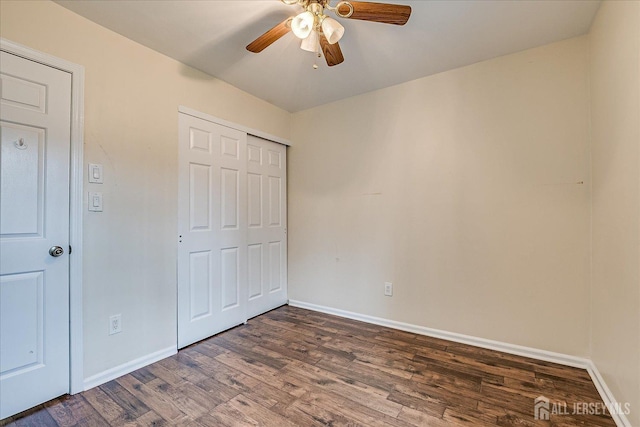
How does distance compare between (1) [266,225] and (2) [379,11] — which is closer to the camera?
(2) [379,11]

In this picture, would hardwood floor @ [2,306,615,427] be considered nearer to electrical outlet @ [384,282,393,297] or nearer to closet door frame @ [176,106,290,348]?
closet door frame @ [176,106,290,348]

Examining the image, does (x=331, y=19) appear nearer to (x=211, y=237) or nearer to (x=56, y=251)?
(x=211, y=237)

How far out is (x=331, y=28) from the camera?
1458 millimetres

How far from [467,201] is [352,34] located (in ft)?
5.33

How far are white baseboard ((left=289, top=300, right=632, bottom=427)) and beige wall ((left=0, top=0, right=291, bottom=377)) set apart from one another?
184 centimetres

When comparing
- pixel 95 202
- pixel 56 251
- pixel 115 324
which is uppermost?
pixel 95 202

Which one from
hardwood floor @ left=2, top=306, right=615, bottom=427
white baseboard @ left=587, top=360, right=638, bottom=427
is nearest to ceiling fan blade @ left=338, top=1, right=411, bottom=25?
hardwood floor @ left=2, top=306, right=615, bottom=427

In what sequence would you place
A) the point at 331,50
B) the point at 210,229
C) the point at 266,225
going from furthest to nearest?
the point at 266,225 < the point at 210,229 < the point at 331,50

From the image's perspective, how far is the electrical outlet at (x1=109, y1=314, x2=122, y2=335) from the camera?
1.89 meters

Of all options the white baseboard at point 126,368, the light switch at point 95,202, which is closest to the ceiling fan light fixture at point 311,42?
the light switch at point 95,202

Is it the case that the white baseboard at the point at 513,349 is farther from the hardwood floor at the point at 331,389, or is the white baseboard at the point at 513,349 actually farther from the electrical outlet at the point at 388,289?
the electrical outlet at the point at 388,289

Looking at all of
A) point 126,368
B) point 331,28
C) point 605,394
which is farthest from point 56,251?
point 605,394

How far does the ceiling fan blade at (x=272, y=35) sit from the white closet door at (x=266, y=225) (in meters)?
1.31

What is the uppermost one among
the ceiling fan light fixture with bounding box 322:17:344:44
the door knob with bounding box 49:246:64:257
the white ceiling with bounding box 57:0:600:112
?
the white ceiling with bounding box 57:0:600:112
